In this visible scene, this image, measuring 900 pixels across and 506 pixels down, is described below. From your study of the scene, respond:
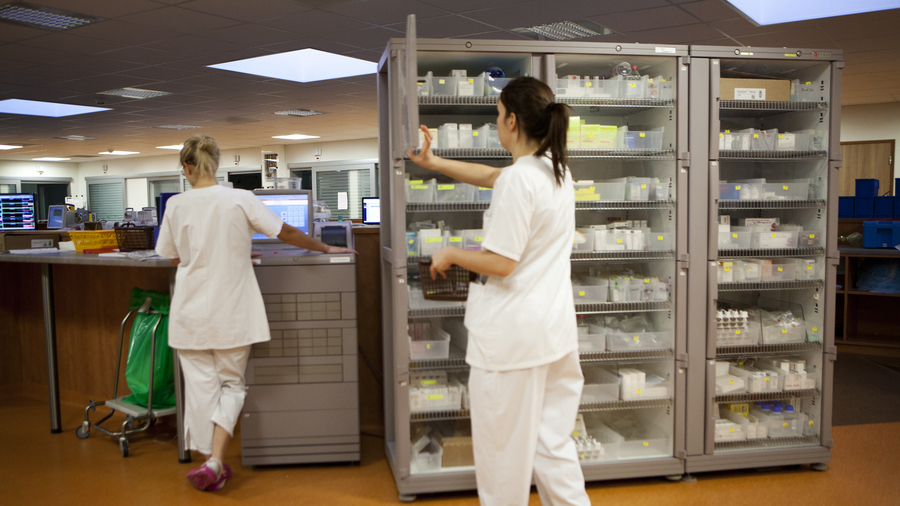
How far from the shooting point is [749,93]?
3.29m

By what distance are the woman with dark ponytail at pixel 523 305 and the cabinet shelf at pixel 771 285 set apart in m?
1.64

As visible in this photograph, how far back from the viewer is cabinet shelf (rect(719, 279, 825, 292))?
3328mm

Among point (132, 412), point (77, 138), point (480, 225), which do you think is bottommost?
point (132, 412)

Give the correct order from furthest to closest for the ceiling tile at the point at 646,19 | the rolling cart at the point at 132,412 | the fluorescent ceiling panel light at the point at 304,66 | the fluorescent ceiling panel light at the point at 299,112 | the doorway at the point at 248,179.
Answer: the doorway at the point at 248,179
the fluorescent ceiling panel light at the point at 299,112
the fluorescent ceiling panel light at the point at 304,66
the ceiling tile at the point at 646,19
the rolling cart at the point at 132,412

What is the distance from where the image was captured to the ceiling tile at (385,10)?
531cm

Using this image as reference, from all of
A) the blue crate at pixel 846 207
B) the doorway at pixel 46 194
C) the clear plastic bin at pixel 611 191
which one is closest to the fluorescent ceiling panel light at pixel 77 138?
the doorway at pixel 46 194

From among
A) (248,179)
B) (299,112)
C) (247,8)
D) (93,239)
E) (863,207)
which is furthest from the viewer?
(248,179)

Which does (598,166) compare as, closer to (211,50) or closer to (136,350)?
(136,350)

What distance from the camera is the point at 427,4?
5.32 meters

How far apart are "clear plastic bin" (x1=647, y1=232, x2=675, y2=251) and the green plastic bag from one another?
2.89m

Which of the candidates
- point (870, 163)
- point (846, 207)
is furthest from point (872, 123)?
point (846, 207)

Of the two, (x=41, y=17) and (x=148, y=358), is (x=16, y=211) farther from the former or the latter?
(x=148, y=358)

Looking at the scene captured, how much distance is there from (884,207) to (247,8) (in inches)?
273

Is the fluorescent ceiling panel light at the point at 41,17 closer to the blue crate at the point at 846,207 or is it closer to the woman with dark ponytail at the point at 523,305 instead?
the woman with dark ponytail at the point at 523,305
